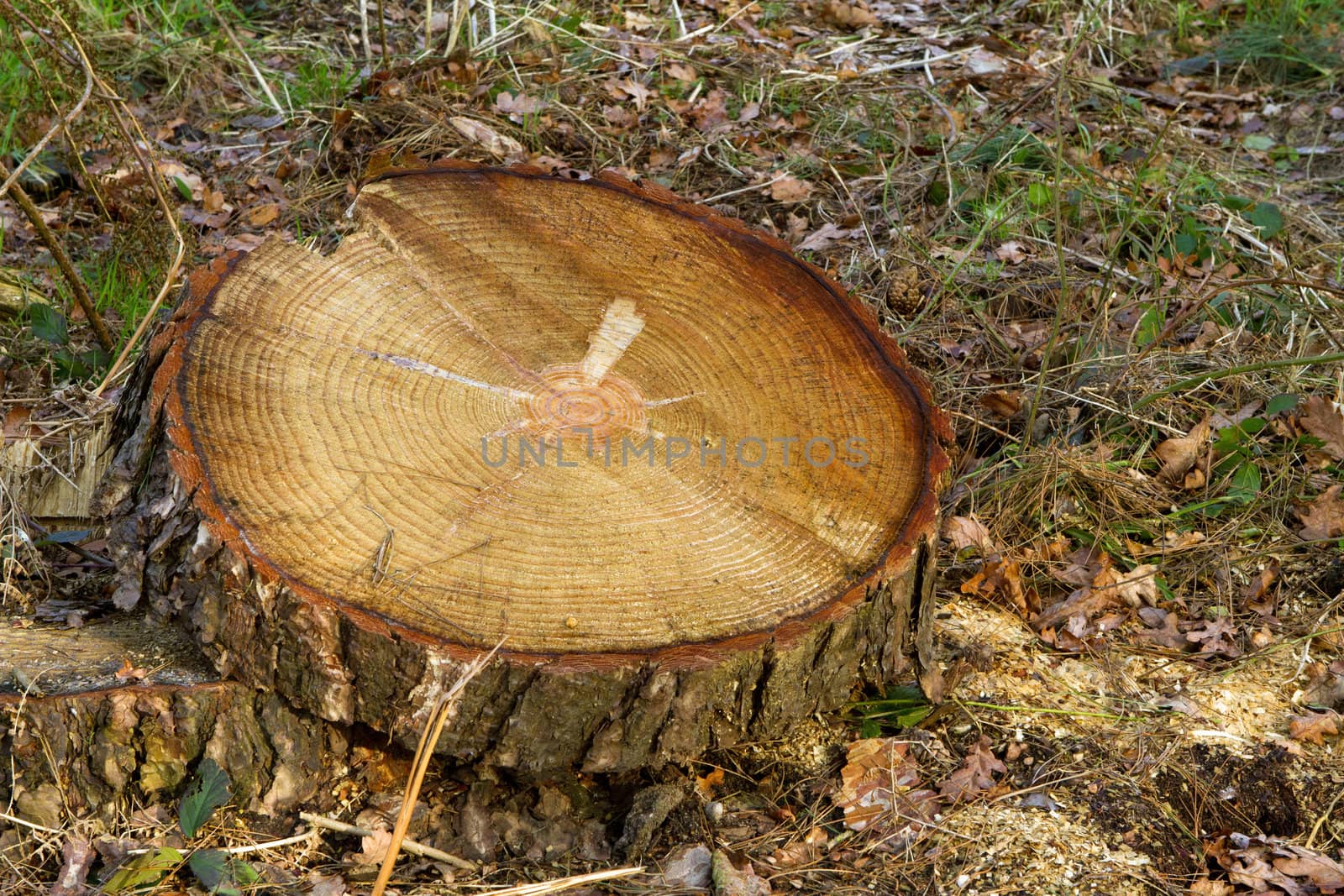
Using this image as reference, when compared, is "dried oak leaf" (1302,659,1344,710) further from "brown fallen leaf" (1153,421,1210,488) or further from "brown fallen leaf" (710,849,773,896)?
"brown fallen leaf" (710,849,773,896)

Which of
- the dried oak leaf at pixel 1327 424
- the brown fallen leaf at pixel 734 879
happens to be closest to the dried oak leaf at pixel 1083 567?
the dried oak leaf at pixel 1327 424

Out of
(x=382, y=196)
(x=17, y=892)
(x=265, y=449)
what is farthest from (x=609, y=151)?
(x=17, y=892)

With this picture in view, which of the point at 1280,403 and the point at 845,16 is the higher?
the point at 845,16

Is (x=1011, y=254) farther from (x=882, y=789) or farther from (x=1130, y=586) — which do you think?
(x=882, y=789)

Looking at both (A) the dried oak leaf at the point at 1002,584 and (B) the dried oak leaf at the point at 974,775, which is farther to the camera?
(A) the dried oak leaf at the point at 1002,584

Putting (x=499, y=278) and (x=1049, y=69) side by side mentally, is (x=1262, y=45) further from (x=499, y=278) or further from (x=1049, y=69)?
(x=499, y=278)

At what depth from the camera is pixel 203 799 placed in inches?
84.4

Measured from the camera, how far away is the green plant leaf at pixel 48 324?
338 cm

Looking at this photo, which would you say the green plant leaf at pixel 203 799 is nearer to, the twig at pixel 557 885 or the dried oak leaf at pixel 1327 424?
the twig at pixel 557 885

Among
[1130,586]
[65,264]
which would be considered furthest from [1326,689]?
[65,264]

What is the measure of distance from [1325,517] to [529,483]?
2218 millimetres

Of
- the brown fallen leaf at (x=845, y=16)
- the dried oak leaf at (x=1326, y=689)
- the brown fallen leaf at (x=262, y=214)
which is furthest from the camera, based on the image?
the brown fallen leaf at (x=845, y=16)

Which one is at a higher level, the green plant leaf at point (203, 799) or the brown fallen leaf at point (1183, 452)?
the green plant leaf at point (203, 799)

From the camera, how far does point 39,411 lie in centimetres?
330
